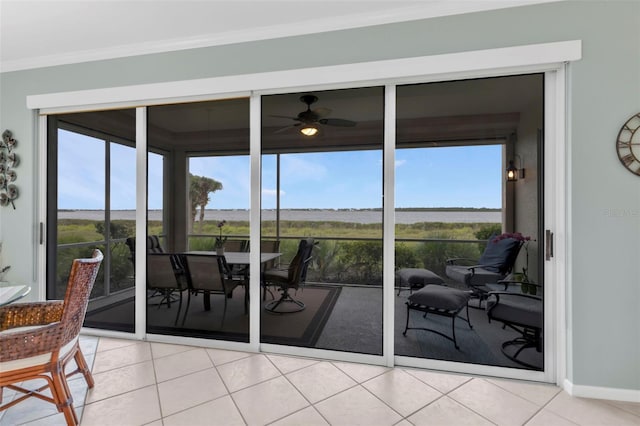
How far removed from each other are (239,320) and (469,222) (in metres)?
2.23

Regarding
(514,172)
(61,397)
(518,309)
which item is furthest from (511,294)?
(61,397)

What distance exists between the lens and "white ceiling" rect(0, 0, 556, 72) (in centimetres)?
227

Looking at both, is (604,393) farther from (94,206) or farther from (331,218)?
(94,206)

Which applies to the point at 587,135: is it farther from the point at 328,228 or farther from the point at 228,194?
the point at 228,194

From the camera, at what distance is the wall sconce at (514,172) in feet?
Answer: 7.70

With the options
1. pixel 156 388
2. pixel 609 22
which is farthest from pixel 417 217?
pixel 156 388

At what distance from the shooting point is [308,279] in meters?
2.83

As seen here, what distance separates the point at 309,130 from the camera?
107 inches

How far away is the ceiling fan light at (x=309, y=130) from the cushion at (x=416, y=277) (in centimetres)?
143

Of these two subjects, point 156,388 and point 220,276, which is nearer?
point 156,388

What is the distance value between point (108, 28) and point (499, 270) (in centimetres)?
386

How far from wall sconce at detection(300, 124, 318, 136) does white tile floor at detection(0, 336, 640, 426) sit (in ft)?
6.54

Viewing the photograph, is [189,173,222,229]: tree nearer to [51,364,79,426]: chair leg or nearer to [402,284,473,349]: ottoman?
[51,364,79,426]: chair leg

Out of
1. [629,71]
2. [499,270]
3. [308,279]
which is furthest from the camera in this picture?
[308,279]
